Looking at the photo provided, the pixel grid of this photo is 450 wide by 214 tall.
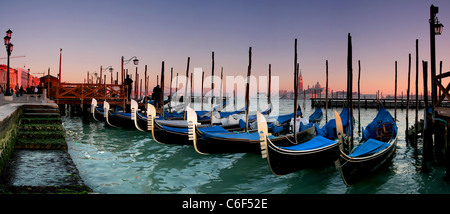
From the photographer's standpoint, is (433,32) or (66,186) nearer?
(66,186)

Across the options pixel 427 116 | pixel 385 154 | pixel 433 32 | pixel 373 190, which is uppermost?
pixel 433 32

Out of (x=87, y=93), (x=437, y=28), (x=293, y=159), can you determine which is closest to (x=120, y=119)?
(x=87, y=93)

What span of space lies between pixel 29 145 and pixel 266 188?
5151 millimetres

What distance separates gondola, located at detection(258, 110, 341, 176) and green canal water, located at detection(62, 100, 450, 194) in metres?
0.35

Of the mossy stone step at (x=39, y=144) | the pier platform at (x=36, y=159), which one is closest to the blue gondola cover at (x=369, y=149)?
the pier platform at (x=36, y=159)

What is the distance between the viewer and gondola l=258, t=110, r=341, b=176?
6.22 metres

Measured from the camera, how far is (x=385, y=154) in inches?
283

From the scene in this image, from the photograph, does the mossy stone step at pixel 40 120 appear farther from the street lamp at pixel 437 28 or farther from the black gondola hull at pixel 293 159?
the street lamp at pixel 437 28

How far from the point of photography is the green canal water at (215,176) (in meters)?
6.13

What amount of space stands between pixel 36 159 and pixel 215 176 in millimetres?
3712

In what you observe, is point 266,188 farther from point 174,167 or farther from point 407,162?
point 407,162

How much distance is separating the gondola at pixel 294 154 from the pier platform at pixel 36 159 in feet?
11.4

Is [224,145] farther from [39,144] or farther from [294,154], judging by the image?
[39,144]
